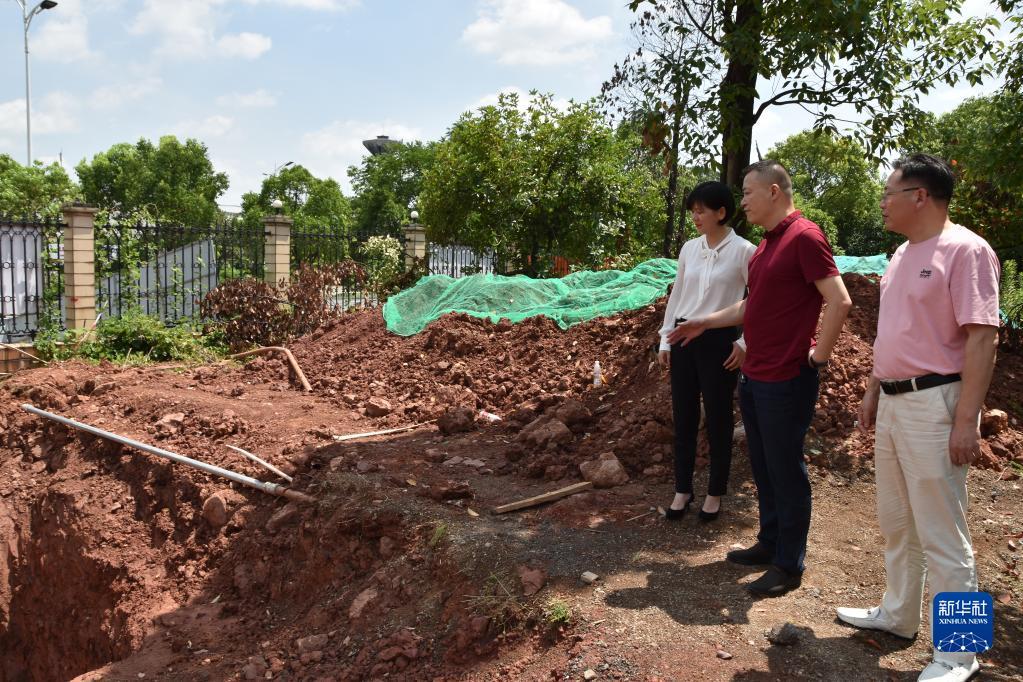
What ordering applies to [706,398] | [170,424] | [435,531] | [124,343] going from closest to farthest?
[706,398]
[435,531]
[170,424]
[124,343]

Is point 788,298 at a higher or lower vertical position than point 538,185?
lower

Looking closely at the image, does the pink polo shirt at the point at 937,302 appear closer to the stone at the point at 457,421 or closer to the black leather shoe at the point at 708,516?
the black leather shoe at the point at 708,516

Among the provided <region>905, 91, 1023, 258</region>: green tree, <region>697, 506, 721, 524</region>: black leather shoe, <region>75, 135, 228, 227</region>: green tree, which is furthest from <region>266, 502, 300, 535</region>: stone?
<region>75, 135, 228, 227</region>: green tree

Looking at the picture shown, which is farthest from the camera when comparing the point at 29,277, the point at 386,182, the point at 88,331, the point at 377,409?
the point at 386,182

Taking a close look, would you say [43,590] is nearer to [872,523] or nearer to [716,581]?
[716,581]

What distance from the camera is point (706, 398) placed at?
13.1ft

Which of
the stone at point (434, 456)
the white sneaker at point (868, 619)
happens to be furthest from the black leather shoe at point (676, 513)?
the stone at point (434, 456)

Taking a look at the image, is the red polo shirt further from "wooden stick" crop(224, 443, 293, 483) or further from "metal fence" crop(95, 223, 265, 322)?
"metal fence" crop(95, 223, 265, 322)

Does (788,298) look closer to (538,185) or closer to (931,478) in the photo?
(931,478)

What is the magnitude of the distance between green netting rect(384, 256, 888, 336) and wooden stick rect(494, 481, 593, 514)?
366 centimetres

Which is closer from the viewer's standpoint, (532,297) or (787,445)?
(787,445)

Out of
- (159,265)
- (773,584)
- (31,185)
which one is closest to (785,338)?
(773,584)

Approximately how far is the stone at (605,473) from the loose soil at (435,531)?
0.08 m

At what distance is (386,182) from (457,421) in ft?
138
